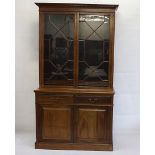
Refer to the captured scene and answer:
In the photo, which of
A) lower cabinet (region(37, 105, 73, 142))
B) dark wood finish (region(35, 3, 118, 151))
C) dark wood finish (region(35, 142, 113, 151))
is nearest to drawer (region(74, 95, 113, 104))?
dark wood finish (region(35, 3, 118, 151))

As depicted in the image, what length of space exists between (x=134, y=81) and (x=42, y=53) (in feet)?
5.31

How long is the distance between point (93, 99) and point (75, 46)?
2.64 ft

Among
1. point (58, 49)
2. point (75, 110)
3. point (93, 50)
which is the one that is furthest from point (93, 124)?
point (58, 49)

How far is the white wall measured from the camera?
3766 millimetres

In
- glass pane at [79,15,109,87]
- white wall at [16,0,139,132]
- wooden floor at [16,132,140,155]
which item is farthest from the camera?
white wall at [16,0,139,132]

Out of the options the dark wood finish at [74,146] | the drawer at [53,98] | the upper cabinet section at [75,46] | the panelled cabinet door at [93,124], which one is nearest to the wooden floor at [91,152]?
the dark wood finish at [74,146]

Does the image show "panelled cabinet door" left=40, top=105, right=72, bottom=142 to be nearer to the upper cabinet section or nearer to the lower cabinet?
the lower cabinet

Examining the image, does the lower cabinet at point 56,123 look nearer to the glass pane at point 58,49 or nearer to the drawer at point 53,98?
the drawer at point 53,98

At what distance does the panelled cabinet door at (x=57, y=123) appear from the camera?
10.6 ft

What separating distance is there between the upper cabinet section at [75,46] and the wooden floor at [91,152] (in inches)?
36.2

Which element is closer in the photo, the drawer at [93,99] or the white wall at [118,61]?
the drawer at [93,99]

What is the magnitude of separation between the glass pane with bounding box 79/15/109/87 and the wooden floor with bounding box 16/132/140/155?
3.11ft

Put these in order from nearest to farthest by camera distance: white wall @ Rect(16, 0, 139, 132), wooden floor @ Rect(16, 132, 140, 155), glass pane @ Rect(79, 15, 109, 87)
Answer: wooden floor @ Rect(16, 132, 140, 155) < glass pane @ Rect(79, 15, 109, 87) < white wall @ Rect(16, 0, 139, 132)
